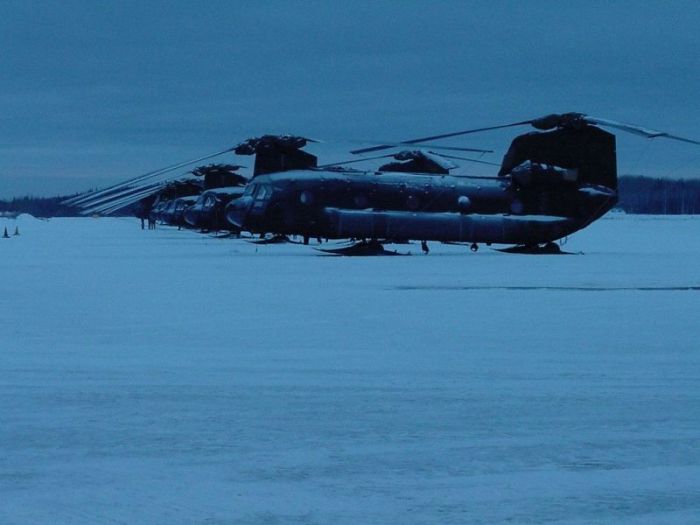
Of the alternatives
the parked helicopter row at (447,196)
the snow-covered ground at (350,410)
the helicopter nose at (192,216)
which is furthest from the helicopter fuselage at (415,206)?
the snow-covered ground at (350,410)

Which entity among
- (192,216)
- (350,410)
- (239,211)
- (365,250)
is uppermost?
(192,216)

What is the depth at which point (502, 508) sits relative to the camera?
210 inches

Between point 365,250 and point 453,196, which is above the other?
point 453,196

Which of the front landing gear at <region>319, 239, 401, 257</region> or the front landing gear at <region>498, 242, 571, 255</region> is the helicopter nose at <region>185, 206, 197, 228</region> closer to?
the front landing gear at <region>319, 239, 401, 257</region>

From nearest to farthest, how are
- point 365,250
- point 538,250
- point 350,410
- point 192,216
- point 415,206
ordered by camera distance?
point 350,410, point 365,250, point 415,206, point 538,250, point 192,216

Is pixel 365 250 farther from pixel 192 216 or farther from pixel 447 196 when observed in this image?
pixel 192 216

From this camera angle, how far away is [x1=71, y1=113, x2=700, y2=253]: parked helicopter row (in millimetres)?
35406

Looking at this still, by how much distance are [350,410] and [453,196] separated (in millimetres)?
28874

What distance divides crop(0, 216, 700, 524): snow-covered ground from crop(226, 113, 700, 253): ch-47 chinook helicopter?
17.6 metres

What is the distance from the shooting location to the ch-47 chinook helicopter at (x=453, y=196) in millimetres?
35406

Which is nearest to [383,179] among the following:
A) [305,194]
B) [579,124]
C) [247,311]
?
[305,194]

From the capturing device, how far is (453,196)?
3650 centimetres

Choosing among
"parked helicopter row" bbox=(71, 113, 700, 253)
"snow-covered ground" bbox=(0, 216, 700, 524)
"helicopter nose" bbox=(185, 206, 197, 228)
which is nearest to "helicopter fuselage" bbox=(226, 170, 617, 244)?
"parked helicopter row" bbox=(71, 113, 700, 253)

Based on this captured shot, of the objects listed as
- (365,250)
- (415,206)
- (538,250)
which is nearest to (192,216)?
(365,250)
